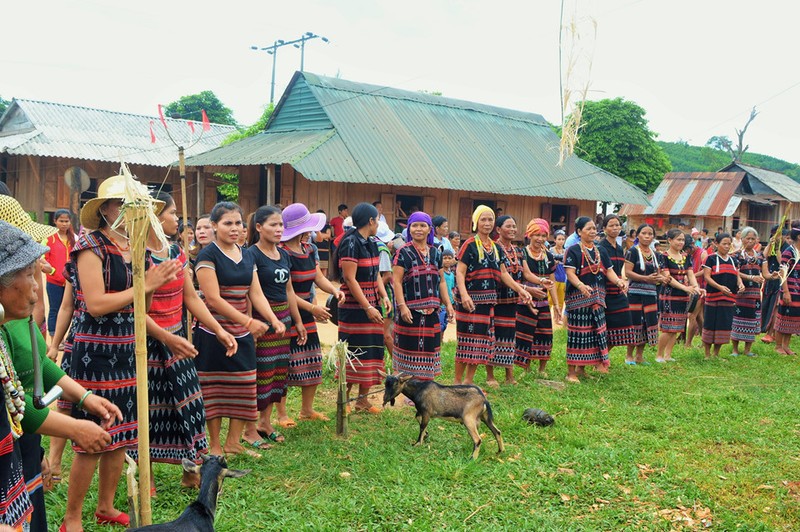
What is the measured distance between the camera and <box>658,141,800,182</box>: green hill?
53781 mm

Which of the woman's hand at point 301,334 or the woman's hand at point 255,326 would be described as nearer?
the woman's hand at point 255,326

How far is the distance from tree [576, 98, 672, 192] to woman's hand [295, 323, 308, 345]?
2741cm

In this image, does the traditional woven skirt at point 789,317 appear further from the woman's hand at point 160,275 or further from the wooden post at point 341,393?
the woman's hand at point 160,275

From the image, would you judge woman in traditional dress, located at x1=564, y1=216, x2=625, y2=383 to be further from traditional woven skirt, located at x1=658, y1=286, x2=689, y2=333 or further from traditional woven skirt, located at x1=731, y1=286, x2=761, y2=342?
traditional woven skirt, located at x1=731, y1=286, x2=761, y2=342

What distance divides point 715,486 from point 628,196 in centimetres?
1866

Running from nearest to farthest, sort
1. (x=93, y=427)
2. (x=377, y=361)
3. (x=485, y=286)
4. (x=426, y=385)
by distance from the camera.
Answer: (x=93, y=427) < (x=426, y=385) < (x=377, y=361) < (x=485, y=286)

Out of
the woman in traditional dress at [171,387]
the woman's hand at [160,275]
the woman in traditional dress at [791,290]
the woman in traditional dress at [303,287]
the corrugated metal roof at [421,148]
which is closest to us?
the woman's hand at [160,275]

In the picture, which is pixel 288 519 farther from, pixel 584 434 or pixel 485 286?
pixel 485 286

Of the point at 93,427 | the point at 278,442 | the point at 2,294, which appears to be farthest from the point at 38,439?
the point at 278,442

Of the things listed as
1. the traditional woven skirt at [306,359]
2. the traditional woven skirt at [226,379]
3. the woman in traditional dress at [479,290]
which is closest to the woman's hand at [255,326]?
the traditional woven skirt at [226,379]

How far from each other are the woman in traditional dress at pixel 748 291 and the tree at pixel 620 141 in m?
21.8

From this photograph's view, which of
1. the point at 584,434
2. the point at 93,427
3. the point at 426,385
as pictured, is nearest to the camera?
the point at 93,427

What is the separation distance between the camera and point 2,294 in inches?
82.1

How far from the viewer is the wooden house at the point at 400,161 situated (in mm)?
16719
